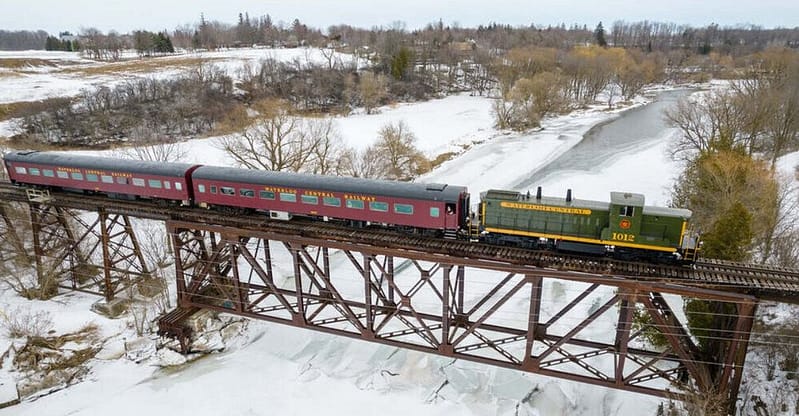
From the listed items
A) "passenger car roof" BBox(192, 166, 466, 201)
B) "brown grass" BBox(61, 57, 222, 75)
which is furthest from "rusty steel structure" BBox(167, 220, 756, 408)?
"brown grass" BBox(61, 57, 222, 75)

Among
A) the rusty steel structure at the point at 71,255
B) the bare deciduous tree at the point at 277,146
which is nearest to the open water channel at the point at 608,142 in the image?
the bare deciduous tree at the point at 277,146

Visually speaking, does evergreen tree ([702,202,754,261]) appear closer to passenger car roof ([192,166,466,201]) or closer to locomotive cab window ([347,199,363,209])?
passenger car roof ([192,166,466,201])

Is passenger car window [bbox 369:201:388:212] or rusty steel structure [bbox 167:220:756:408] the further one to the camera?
passenger car window [bbox 369:201:388:212]

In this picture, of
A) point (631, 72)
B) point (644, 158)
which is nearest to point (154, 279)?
point (644, 158)

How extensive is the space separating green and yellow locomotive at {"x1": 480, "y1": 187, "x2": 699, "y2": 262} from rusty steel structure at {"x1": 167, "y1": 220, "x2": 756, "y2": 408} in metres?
1.85

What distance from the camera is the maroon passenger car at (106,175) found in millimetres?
26656

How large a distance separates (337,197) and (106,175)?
14631mm

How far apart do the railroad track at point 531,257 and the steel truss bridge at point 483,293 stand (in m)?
0.05

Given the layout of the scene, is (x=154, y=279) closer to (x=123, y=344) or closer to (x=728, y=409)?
(x=123, y=344)

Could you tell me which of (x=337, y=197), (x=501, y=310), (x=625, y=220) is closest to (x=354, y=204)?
(x=337, y=197)

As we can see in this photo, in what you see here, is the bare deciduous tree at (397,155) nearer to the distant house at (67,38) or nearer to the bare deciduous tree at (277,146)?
the bare deciduous tree at (277,146)

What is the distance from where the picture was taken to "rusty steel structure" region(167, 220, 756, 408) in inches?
709

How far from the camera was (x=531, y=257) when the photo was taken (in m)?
19.8

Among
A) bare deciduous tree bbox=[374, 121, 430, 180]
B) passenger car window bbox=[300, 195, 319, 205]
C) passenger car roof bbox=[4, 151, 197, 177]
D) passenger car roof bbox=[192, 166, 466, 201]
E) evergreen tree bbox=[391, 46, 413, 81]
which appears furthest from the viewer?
evergreen tree bbox=[391, 46, 413, 81]
